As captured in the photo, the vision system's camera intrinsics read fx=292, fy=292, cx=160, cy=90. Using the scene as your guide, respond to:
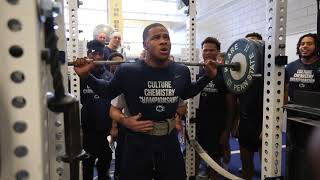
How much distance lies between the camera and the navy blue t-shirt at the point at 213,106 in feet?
8.91

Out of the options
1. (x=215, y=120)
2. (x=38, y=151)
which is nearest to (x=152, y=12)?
(x=215, y=120)

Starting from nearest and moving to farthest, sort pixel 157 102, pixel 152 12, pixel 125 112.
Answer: pixel 157 102 → pixel 125 112 → pixel 152 12

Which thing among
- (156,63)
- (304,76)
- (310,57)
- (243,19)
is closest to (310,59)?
(310,57)

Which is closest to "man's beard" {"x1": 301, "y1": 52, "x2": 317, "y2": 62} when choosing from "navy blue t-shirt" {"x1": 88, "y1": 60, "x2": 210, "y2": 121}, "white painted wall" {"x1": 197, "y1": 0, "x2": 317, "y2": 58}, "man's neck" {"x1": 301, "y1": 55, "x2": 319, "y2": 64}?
"man's neck" {"x1": 301, "y1": 55, "x2": 319, "y2": 64}

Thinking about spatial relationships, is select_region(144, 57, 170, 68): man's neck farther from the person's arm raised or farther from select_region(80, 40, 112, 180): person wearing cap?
select_region(80, 40, 112, 180): person wearing cap

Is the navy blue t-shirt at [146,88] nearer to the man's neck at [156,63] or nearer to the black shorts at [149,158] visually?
the man's neck at [156,63]

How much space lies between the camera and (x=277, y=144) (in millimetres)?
1714

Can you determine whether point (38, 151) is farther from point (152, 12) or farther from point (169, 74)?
point (152, 12)

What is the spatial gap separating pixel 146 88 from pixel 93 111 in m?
1.02

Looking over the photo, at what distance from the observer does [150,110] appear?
72.3 inches

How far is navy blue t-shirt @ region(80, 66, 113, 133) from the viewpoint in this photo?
2682 millimetres

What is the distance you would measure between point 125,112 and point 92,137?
2.77 feet

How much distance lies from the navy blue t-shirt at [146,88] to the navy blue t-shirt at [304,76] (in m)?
1.69

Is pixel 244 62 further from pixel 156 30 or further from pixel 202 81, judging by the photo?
pixel 156 30
